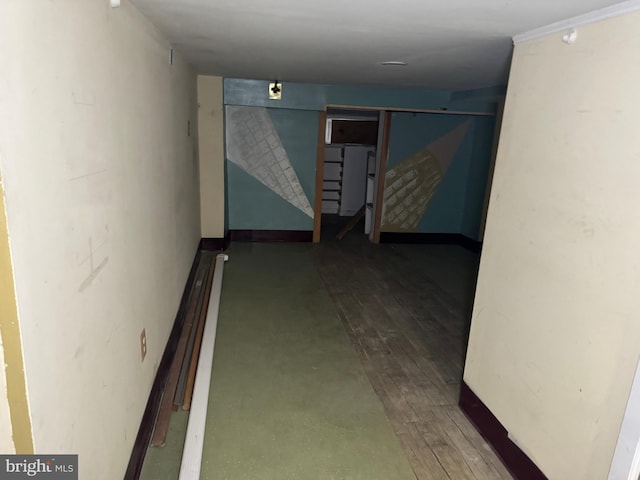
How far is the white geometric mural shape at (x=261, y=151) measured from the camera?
17.4 feet

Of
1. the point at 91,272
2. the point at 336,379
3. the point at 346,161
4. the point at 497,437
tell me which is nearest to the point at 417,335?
the point at 336,379

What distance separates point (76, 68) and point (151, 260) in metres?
1.23

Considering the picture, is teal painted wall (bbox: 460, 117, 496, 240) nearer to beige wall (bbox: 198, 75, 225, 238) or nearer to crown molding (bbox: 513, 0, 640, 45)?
beige wall (bbox: 198, 75, 225, 238)

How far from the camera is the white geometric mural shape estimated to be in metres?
5.30

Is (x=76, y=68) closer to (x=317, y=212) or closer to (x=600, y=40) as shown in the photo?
(x=600, y=40)

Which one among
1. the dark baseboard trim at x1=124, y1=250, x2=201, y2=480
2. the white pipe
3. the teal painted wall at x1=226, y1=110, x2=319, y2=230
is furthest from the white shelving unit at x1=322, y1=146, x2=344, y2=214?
the dark baseboard trim at x1=124, y1=250, x2=201, y2=480

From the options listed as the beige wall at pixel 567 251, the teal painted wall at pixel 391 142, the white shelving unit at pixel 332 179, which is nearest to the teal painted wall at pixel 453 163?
the teal painted wall at pixel 391 142

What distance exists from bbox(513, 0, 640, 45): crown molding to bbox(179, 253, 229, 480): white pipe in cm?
241

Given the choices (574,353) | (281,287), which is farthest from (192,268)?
(574,353)

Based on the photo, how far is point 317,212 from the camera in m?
5.79

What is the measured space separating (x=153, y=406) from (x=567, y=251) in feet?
6.97

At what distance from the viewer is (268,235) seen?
5.75 m

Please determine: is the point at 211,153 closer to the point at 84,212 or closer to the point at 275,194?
the point at 275,194

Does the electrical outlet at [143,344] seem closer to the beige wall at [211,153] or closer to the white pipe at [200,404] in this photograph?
the white pipe at [200,404]
